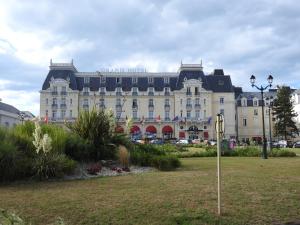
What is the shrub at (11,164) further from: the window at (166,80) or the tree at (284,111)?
the window at (166,80)

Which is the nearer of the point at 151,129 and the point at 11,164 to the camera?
the point at 11,164

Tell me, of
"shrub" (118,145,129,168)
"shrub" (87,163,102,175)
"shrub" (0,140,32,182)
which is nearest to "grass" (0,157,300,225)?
"shrub" (0,140,32,182)

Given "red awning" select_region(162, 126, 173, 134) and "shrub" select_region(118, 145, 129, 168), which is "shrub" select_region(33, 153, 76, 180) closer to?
"shrub" select_region(118, 145, 129, 168)

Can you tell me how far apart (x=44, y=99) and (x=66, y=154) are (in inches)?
3396

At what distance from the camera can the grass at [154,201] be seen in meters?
7.54

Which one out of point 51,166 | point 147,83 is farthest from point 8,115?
point 51,166

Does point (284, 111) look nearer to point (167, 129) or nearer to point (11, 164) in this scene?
point (167, 129)

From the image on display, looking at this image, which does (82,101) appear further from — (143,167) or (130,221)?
(130,221)

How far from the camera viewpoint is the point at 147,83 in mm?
100938

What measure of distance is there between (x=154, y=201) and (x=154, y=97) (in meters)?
91.8

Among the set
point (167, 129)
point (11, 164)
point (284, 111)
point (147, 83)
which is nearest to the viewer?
point (11, 164)

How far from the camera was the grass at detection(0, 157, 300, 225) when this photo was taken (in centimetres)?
754

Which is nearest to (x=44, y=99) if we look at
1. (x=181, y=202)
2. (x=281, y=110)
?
(x=281, y=110)

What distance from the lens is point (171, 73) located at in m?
102
